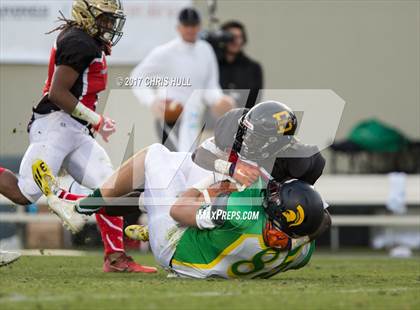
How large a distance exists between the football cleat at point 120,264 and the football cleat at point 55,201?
0.59 meters

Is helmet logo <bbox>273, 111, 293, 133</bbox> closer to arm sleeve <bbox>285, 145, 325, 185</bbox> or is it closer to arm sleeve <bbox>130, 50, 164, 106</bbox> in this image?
arm sleeve <bbox>285, 145, 325, 185</bbox>

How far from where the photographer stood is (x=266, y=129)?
6328 mm

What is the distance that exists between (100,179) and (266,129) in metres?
1.69

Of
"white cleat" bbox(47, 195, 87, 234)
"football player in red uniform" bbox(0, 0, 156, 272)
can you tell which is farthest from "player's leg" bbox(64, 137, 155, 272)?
"white cleat" bbox(47, 195, 87, 234)

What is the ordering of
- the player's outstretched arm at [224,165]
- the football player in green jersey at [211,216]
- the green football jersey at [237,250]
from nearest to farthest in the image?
the football player in green jersey at [211,216]
the green football jersey at [237,250]
the player's outstretched arm at [224,165]

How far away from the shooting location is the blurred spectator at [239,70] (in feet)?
38.1

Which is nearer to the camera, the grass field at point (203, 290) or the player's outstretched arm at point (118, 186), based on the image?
the grass field at point (203, 290)

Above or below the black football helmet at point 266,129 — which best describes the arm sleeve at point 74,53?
above

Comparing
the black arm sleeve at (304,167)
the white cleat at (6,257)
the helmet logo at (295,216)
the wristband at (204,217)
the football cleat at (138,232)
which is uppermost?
the black arm sleeve at (304,167)

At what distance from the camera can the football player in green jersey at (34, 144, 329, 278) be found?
6141 mm

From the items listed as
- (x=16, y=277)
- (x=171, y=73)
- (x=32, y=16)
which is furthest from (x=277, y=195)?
(x=32, y=16)

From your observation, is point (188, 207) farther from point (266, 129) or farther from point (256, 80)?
point (256, 80)

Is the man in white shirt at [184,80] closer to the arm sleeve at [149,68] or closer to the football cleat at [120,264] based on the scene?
the arm sleeve at [149,68]

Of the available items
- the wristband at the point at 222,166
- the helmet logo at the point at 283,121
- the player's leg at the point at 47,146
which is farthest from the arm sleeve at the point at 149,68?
the helmet logo at the point at 283,121
